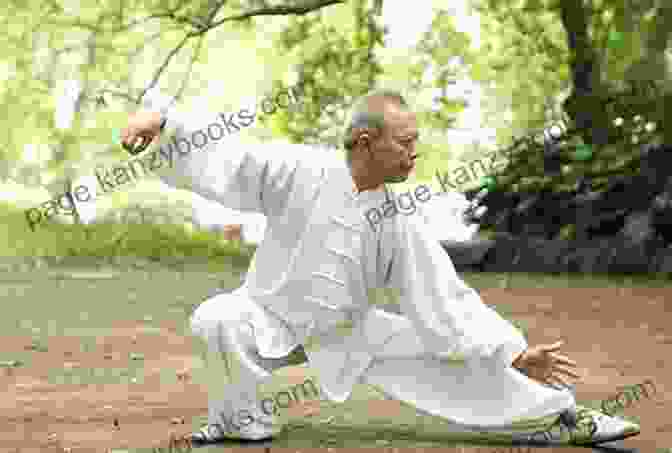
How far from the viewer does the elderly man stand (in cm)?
473

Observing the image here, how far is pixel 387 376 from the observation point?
497cm

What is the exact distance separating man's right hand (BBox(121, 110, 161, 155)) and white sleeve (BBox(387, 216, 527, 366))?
101 cm

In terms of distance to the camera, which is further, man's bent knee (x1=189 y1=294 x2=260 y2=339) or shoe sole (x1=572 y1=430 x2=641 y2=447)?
shoe sole (x1=572 y1=430 x2=641 y2=447)

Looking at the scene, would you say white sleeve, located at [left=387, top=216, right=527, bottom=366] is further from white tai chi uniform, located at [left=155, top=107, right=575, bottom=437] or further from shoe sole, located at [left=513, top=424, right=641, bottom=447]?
shoe sole, located at [left=513, top=424, right=641, bottom=447]

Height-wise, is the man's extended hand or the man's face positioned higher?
the man's face

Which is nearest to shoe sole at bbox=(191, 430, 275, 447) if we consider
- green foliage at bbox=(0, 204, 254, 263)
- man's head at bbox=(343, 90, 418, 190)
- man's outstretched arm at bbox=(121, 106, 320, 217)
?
man's outstretched arm at bbox=(121, 106, 320, 217)

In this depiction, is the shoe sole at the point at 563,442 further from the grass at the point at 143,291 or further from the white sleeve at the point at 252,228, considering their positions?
the white sleeve at the point at 252,228

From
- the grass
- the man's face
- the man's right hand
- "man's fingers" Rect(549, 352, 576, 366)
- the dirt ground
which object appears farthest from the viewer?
the grass

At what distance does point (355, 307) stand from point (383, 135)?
69cm

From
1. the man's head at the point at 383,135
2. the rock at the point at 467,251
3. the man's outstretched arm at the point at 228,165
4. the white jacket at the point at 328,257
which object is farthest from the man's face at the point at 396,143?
the rock at the point at 467,251

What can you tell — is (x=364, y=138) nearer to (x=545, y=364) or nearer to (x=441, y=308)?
(x=441, y=308)

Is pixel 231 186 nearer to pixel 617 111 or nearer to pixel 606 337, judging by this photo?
pixel 606 337

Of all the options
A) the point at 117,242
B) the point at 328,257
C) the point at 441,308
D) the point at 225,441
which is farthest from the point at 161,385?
the point at 117,242

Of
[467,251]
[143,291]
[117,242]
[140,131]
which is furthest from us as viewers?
[117,242]
